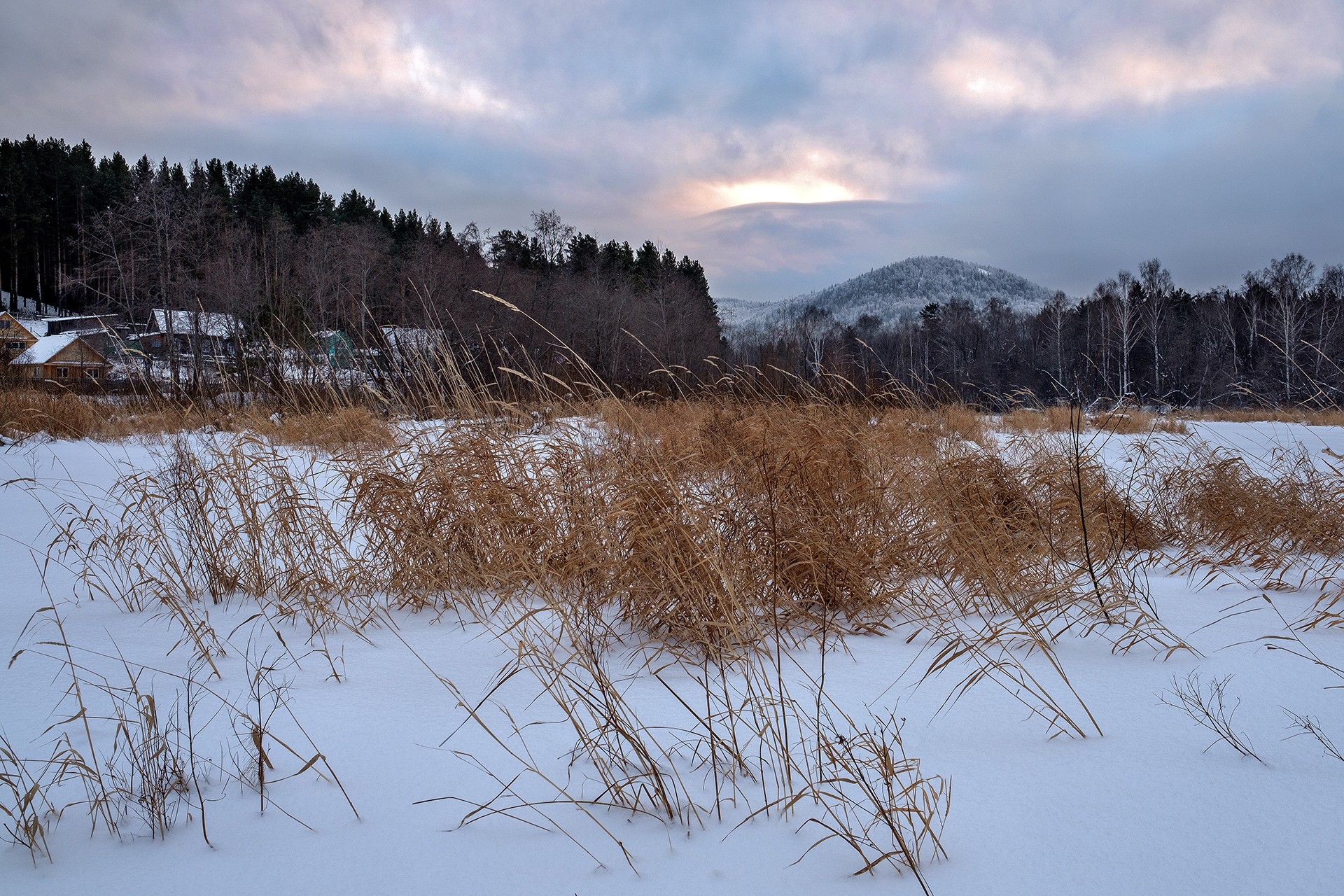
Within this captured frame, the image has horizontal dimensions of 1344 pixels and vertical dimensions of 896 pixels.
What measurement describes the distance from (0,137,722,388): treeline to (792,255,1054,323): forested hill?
2879 inches

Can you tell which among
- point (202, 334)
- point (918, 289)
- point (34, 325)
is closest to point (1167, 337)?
point (202, 334)

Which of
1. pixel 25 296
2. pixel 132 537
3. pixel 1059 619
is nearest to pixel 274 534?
pixel 132 537

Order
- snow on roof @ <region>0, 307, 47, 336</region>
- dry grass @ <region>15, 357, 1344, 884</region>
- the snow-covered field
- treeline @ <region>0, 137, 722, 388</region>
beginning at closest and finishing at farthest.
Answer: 1. the snow-covered field
2. dry grass @ <region>15, 357, 1344, 884</region>
3. treeline @ <region>0, 137, 722, 388</region>
4. snow on roof @ <region>0, 307, 47, 336</region>

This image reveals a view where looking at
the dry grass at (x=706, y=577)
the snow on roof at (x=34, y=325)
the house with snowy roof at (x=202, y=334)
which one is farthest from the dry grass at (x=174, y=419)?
the snow on roof at (x=34, y=325)

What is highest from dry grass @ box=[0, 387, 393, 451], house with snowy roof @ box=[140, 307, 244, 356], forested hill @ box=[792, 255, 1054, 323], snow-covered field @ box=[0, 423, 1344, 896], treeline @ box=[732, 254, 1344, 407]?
forested hill @ box=[792, 255, 1054, 323]

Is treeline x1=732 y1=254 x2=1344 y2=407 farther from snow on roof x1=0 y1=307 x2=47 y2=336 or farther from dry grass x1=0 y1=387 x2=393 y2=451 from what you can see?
snow on roof x1=0 y1=307 x2=47 y2=336

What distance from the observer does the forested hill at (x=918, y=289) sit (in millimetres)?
116312

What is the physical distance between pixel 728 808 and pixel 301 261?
115 ft

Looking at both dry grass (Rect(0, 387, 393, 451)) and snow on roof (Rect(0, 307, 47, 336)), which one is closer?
dry grass (Rect(0, 387, 393, 451))

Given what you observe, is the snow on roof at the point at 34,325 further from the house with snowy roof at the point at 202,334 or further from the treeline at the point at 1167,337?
the treeline at the point at 1167,337

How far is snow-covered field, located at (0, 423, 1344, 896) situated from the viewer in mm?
991

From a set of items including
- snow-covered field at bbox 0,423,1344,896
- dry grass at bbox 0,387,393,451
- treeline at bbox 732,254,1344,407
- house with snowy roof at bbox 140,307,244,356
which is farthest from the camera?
treeline at bbox 732,254,1344,407

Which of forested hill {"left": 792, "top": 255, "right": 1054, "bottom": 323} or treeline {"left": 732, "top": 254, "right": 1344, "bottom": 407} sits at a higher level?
forested hill {"left": 792, "top": 255, "right": 1054, "bottom": 323}

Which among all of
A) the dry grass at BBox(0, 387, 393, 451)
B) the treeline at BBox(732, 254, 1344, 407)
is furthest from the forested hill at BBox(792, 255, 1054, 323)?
the dry grass at BBox(0, 387, 393, 451)
